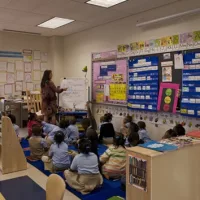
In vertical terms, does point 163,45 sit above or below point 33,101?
above

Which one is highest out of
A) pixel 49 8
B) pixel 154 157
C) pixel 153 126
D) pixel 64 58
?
pixel 49 8

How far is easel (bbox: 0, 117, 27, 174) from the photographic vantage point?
3.59 meters

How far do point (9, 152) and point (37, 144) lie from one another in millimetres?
604

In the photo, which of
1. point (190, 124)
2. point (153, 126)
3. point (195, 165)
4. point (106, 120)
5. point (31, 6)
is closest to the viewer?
point (195, 165)

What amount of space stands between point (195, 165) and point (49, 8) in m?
3.98

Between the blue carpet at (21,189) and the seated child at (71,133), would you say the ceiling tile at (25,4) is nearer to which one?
the seated child at (71,133)

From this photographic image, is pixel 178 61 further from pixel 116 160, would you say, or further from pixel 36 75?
pixel 36 75

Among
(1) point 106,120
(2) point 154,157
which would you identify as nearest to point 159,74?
(1) point 106,120

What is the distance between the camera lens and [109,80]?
595 cm

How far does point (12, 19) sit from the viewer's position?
5605 millimetres

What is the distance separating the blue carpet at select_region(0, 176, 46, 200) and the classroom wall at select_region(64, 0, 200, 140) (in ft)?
8.58

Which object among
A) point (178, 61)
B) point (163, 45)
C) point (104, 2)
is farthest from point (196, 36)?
point (104, 2)

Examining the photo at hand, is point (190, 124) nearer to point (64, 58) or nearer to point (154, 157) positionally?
point (154, 157)

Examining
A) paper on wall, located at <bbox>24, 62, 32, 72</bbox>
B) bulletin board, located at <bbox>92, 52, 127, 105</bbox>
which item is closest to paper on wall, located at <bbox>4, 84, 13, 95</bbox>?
paper on wall, located at <bbox>24, 62, 32, 72</bbox>
